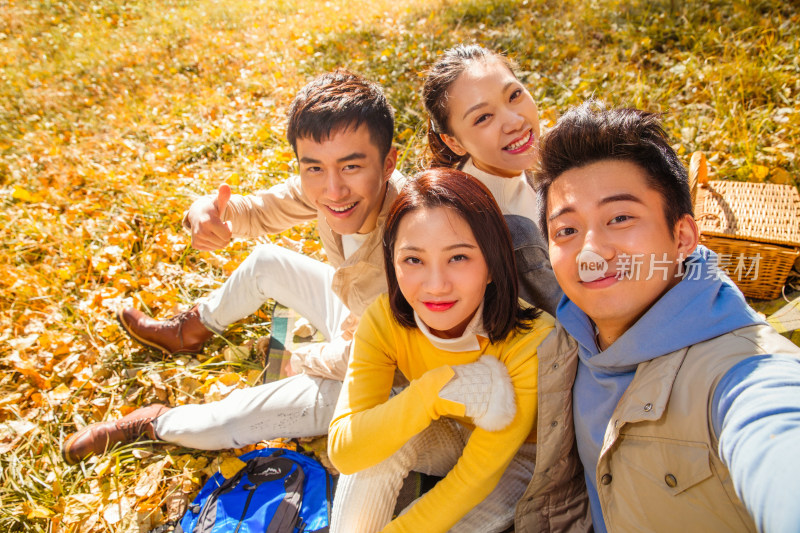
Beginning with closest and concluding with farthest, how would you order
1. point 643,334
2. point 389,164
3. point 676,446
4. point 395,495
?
point 676,446, point 643,334, point 395,495, point 389,164

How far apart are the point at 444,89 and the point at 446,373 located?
1.52 meters

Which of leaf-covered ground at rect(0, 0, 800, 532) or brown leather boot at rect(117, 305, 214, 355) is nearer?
leaf-covered ground at rect(0, 0, 800, 532)

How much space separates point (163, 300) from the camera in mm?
3453

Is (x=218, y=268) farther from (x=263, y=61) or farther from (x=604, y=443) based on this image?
(x=263, y=61)

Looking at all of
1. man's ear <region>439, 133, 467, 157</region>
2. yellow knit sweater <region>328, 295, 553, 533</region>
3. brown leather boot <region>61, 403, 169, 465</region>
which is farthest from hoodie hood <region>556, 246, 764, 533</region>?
brown leather boot <region>61, 403, 169, 465</region>

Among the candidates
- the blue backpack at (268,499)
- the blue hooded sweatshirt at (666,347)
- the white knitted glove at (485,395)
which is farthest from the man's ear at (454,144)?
the blue backpack at (268,499)

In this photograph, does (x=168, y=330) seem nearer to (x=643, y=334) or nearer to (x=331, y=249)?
(x=331, y=249)

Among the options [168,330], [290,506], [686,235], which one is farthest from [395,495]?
[168,330]

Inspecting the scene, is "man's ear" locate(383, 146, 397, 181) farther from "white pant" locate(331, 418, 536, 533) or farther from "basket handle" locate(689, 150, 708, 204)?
"basket handle" locate(689, 150, 708, 204)

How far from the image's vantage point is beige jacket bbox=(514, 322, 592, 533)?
5.32 ft

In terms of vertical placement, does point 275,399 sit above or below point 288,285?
below

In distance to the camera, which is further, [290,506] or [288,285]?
[288,285]

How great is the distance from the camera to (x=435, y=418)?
1.68m

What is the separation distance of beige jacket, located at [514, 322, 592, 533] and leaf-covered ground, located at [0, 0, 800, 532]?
1.26 m
